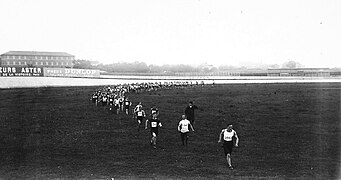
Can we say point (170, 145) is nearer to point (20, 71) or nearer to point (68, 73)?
point (20, 71)

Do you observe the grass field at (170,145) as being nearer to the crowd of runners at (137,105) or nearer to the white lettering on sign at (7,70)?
the crowd of runners at (137,105)

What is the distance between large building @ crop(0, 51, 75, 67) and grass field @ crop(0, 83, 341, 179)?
71.1m

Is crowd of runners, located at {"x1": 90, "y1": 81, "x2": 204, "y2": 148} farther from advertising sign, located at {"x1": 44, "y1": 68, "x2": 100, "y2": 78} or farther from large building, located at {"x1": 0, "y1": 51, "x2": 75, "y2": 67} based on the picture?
large building, located at {"x1": 0, "y1": 51, "x2": 75, "y2": 67}

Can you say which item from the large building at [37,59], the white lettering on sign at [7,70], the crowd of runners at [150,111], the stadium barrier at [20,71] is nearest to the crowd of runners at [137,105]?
the crowd of runners at [150,111]

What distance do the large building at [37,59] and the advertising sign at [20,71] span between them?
41884 mm

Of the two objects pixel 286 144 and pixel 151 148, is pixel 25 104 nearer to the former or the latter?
pixel 151 148

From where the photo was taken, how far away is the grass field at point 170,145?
41.5 ft

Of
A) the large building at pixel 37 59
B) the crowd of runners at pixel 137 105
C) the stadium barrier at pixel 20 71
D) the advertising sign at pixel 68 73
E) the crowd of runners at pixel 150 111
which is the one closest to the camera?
the crowd of runners at pixel 150 111

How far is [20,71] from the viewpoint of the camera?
52.7 meters

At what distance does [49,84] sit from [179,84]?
19144 millimetres

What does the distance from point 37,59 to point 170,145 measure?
8711 cm

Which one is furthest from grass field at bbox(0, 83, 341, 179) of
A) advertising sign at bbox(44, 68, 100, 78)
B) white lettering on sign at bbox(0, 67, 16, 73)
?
advertising sign at bbox(44, 68, 100, 78)

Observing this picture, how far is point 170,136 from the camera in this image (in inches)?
735

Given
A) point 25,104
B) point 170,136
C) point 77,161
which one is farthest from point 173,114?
point 25,104
